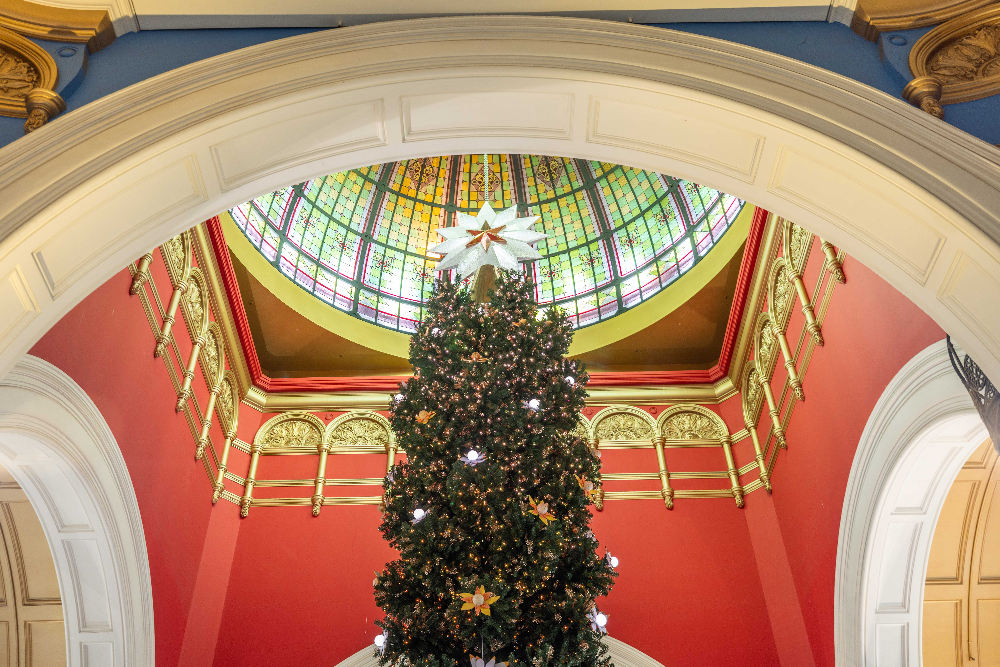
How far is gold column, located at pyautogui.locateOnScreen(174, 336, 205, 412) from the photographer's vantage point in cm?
919

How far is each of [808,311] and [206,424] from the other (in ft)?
26.3

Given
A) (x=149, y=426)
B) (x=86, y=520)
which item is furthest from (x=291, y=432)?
(x=86, y=520)

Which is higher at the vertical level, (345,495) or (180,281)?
(180,281)

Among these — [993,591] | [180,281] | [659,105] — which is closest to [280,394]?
[180,281]

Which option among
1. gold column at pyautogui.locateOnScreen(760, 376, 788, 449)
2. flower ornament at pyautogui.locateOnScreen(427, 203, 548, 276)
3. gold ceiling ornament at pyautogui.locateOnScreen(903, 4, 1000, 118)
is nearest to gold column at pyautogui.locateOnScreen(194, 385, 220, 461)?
flower ornament at pyautogui.locateOnScreen(427, 203, 548, 276)

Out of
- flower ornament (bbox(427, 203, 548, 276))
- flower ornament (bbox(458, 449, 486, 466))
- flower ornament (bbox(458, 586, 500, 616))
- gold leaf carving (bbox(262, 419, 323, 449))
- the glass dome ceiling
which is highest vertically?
the glass dome ceiling

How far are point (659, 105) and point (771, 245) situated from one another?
6131mm

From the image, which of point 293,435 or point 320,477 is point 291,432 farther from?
point 320,477

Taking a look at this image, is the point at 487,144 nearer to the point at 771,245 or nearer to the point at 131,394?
the point at 131,394

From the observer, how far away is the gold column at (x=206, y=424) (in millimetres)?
9836

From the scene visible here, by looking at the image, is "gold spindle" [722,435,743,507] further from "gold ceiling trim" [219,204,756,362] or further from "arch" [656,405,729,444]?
"gold ceiling trim" [219,204,756,362]

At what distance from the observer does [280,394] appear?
40.6 ft

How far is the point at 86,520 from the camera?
23.7 ft

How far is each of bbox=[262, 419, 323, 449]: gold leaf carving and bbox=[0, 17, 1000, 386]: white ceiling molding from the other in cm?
776
